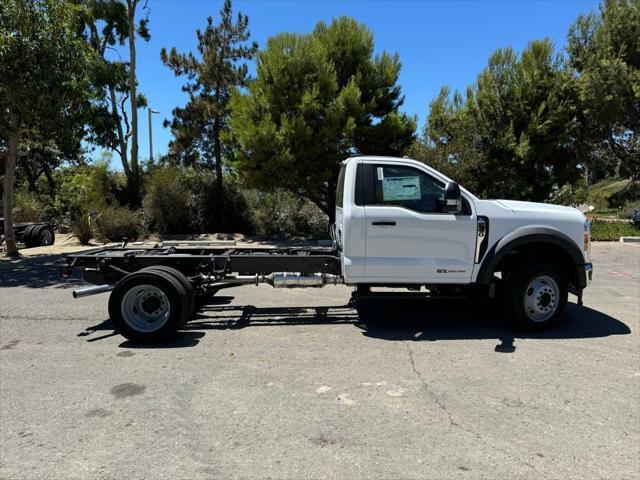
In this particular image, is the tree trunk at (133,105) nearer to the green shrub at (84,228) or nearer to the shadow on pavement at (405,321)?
the green shrub at (84,228)

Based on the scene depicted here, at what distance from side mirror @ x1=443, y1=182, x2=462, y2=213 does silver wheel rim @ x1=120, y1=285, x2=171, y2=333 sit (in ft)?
11.6

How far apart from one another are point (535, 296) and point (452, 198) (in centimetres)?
176

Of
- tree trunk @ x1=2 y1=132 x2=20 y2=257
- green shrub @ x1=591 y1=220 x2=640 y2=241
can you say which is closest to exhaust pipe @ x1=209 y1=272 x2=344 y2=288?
tree trunk @ x1=2 y1=132 x2=20 y2=257

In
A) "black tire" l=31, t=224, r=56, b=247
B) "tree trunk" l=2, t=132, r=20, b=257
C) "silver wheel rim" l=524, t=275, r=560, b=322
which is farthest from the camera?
"black tire" l=31, t=224, r=56, b=247

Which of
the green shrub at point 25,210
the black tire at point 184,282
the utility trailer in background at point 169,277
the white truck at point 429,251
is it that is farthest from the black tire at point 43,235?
the black tire at point 184,282

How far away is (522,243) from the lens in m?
6.07

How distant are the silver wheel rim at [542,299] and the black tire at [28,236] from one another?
1689 cm

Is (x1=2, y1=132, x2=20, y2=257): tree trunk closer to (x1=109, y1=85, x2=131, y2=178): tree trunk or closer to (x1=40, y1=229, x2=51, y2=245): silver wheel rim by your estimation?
(x1=40, y1=229, x2=51, y2=245): silver wheel rim

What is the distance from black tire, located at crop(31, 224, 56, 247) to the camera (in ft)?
57.3

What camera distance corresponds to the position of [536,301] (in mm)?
6305

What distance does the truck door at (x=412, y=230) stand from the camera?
609 centimetres

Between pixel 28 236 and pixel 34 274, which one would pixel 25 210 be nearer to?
pixel 28 236

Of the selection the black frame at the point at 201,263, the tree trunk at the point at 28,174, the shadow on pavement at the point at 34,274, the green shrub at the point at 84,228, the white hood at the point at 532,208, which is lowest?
the shadow on pavement at the point at 34,274

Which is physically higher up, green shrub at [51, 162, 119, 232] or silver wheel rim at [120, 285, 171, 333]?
green shrub at [51, 162, 119, 232]
